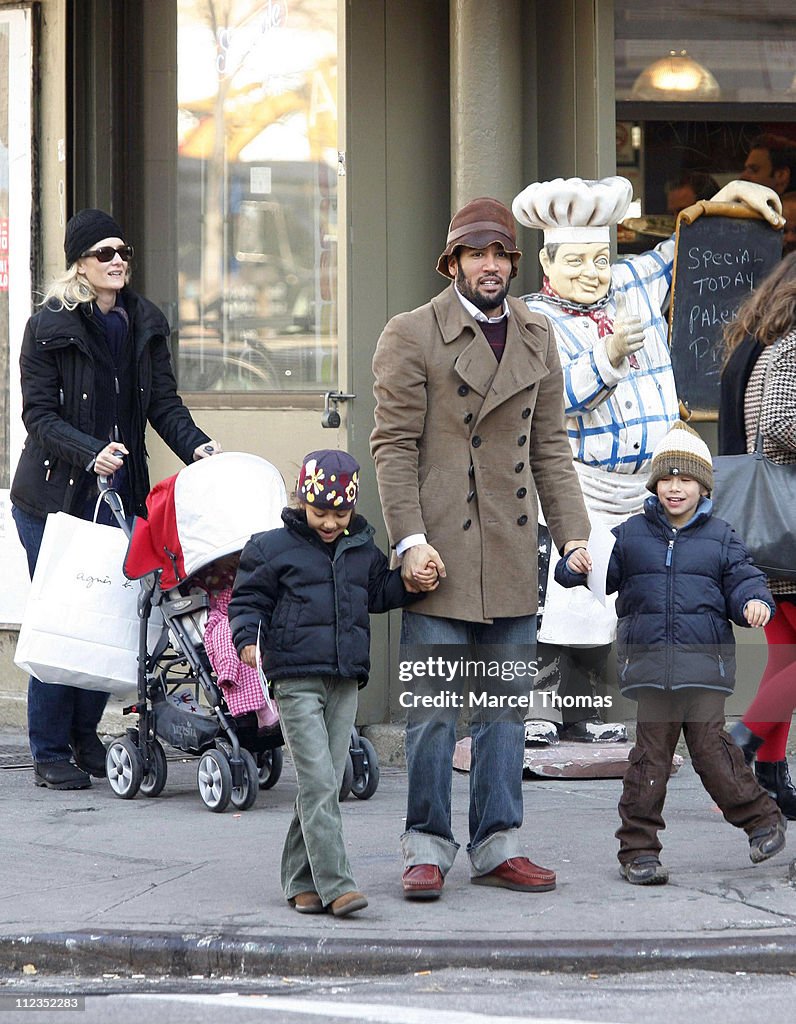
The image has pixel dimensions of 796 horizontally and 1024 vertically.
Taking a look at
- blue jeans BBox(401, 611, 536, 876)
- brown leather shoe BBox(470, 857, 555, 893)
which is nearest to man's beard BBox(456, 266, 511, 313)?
blue jeans BBox(401, 611, 536, 876)

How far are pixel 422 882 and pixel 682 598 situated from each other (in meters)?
1.19

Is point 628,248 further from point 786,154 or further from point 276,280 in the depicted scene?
point 276,280

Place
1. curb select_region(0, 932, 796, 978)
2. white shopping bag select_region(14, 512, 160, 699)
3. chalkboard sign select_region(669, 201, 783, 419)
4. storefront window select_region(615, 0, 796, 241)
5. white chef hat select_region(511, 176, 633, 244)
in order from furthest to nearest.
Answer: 1. storefront window select_region(615, 0, 796, 241)
2. chalkboard sign select_region(669, 201, 783, 419)
3. white chef hat select_region(511, 176, 633, 244)
4. white shopping bag select_region(14, 512, 160, 699)
5. curb select_region(0, 932, 796, 978)

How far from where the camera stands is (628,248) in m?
8.53

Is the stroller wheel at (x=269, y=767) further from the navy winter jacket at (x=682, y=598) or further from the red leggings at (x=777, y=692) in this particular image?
the navy winter jacket at (x=682, y=598)

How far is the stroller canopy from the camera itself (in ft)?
23.2

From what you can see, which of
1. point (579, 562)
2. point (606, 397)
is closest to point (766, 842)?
point (579, 562)

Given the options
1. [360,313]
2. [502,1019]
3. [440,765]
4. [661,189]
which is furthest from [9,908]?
[661,189]

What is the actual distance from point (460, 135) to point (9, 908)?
4.10 metres

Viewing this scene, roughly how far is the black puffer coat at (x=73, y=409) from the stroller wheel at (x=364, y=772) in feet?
4.59

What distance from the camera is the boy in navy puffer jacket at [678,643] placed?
5.80 m

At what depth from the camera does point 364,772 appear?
7.42 metres

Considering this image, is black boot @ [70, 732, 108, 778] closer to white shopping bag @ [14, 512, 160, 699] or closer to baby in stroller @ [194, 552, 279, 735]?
white shopping bag @ [14, 512, 160, 699]

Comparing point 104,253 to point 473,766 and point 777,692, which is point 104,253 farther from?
point 777,692
